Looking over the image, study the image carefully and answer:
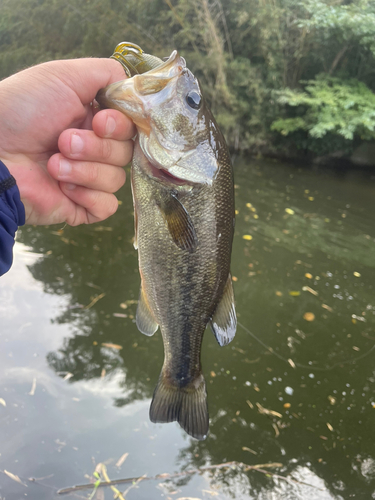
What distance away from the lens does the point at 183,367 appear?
1702 mm

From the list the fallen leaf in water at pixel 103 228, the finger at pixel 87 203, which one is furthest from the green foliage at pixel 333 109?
the finger at pixel 87 203

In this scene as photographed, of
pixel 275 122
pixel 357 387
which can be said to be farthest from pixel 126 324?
pixel 275 122

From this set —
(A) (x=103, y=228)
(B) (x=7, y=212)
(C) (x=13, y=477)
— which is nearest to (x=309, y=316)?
(A) (x=103, y=228)

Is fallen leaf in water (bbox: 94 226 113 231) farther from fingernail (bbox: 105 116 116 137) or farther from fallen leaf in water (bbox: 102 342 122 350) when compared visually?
fingernail (bbox: 105 116 116 137)

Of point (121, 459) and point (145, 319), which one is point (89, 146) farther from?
point (121, 459)

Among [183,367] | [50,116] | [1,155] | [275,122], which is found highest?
[50,116]

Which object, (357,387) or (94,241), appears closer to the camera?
(357,387)

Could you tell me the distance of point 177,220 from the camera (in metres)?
1.35

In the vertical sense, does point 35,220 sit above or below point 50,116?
below

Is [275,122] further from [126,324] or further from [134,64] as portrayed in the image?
[134,64]

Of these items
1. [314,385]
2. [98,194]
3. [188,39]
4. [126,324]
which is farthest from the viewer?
[188,39]

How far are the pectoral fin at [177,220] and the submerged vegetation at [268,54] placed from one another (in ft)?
38.6

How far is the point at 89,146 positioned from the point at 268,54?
13.6 metres

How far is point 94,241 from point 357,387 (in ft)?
12.5
